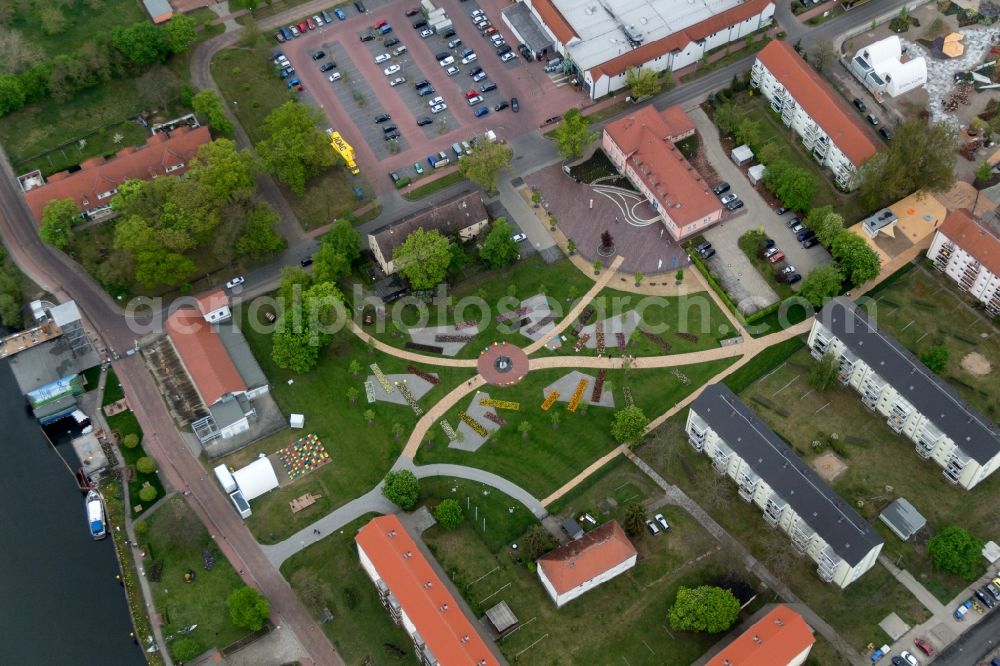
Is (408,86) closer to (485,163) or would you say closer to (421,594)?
(485,163)

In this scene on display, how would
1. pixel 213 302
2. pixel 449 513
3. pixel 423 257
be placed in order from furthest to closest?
pixel 423 257 < pixel 213 302 < pixel 449 513

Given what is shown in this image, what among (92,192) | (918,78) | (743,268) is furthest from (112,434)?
(918,78)

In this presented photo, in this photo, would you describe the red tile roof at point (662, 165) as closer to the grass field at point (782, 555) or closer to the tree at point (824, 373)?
the tree at point (824, 373)

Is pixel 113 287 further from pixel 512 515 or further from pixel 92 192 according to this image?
pixel 512 515

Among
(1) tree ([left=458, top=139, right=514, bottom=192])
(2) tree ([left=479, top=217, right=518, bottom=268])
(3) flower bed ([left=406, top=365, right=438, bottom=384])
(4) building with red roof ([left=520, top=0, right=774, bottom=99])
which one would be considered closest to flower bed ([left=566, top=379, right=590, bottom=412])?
(3) flower bed ([left=406, top=365, right=438, bottom=384])

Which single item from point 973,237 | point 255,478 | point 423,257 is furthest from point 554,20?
point 255,478
